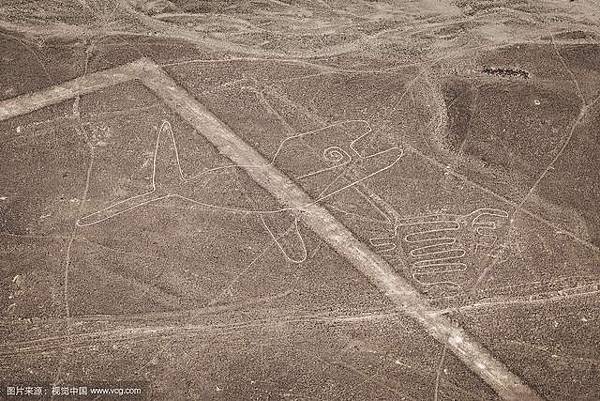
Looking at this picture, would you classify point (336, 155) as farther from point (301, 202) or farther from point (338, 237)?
point (338, 237)

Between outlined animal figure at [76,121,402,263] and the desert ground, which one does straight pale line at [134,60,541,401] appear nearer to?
the desert ground

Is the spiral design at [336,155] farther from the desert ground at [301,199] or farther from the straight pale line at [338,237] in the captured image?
the straight pale line at [338,237]

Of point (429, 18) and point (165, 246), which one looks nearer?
point (165, 246)

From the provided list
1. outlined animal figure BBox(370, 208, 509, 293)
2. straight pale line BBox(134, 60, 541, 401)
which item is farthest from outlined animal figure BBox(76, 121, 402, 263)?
outlined animal figure BBox(370, 208, 509, 293)

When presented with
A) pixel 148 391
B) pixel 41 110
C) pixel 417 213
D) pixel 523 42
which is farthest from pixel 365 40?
pixel 148 391

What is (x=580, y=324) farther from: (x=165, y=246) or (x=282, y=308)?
(x=165, y=246)

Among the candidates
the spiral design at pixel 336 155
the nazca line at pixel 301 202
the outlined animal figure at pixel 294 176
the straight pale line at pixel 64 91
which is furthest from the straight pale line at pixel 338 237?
the spiral design at pixel 336 155
